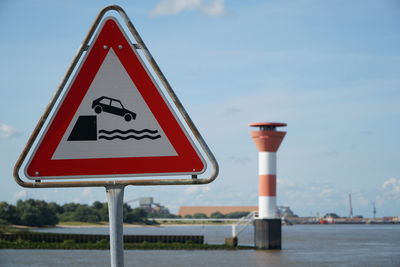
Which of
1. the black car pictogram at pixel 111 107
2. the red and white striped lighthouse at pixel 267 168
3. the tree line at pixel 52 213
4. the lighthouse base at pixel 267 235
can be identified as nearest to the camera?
the black car pictogram at pixel 111 107

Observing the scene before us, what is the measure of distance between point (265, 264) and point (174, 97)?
139 ft

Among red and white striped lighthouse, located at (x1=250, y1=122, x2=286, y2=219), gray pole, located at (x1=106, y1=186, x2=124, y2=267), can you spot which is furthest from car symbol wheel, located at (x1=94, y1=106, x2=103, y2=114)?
red and white striped lighthouse, located at (x1=250, y1=122, x2=286, y2=219)

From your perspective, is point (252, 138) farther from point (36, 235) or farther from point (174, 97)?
point (174, 97)

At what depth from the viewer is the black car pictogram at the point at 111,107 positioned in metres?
2.54

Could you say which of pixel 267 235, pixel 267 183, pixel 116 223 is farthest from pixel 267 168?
pixel 116 223

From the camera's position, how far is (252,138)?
49.4 m

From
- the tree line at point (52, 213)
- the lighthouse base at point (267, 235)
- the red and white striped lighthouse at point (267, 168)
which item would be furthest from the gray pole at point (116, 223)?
the tree line at point (52, 213)

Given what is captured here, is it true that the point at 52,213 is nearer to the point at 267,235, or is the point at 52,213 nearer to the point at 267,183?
the point at 267,235

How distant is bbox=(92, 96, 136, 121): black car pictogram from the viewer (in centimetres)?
254

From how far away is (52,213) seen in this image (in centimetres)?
12344

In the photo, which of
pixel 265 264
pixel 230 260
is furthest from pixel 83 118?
pixel 230 260

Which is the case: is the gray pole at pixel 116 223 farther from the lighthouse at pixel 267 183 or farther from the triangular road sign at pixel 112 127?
the lighthouse at pixel 267 183

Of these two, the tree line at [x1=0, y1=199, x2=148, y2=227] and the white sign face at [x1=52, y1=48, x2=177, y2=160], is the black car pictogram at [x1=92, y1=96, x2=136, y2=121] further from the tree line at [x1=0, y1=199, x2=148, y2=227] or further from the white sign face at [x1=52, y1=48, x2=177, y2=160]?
the tree line at [x1=0, y1=199, x2=148, y2=227]

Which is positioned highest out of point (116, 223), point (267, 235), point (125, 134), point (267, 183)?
point (267, 183)
